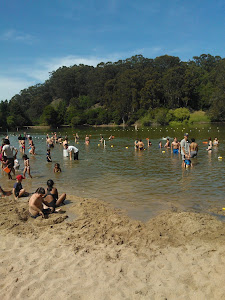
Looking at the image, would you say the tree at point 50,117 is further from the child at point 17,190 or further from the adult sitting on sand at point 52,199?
the adult sitting on sand at point 52,199

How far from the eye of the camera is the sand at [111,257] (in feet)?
16.6

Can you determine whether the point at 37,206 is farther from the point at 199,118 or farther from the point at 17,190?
the point at 199,118

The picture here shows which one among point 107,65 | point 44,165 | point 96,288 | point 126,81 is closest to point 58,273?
point 96,288

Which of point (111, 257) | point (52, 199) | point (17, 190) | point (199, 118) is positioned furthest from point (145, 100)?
point (111, 257)

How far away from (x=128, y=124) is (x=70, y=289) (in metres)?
90.2

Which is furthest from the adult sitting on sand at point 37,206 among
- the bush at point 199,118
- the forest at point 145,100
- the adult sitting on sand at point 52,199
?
the bush at point 199,118

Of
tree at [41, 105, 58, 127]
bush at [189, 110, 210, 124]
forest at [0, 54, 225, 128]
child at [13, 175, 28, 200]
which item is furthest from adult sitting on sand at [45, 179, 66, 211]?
tree at [41, 105, 58, 127]

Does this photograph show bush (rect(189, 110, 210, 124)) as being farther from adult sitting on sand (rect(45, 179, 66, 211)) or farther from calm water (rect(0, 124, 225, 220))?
adult sitting on sand (rect(45, 179, 66, 211))

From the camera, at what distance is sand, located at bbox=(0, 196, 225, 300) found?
5.07 metres

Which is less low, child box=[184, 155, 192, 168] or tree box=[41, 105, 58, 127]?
tree box=[41, 105, 58, 127]

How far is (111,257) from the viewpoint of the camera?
618 centimetres

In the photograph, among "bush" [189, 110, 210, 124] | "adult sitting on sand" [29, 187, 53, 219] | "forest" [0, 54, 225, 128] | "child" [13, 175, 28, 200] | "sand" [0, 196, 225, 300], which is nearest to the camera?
"sand" [0, 196, 225, 300]

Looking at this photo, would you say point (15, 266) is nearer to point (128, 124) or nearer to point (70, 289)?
point (70, 289)

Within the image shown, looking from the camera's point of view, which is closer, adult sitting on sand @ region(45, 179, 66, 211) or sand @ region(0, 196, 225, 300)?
sand @ region(0, 196, 225, 300)
